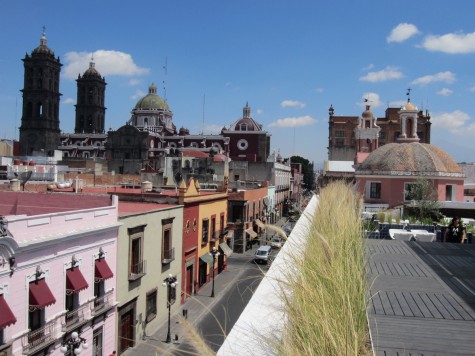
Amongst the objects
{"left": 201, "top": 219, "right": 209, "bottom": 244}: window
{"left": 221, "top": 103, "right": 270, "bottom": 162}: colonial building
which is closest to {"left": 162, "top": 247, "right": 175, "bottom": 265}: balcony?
{"left": 201, "top": 219, "right": 209, "bottom": 244}: window

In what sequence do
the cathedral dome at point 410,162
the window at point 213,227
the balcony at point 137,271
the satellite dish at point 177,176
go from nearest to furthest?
1. the balcony at point 137,271
2. the cathedral dome at point 410,162
3. the window at point 213,227
4. the satellite dish at point 177,176

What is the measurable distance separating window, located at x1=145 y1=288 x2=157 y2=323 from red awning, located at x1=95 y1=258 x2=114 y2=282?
3.43 metres

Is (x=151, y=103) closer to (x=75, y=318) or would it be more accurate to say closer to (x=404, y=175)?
(x=404, y=175)

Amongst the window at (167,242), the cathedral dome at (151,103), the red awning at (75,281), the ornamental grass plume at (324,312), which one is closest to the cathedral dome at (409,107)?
the window at (167,242)

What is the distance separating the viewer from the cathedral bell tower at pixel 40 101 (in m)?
64.1

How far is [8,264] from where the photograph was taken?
32.5ft

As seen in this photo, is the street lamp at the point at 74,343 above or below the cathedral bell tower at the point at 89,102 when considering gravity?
below

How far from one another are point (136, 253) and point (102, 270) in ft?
8.17

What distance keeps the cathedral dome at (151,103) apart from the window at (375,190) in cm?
5019

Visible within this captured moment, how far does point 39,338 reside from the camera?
10.9 meters

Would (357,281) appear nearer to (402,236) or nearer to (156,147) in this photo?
(402,236)

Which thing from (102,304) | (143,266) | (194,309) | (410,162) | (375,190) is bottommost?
(194,309)

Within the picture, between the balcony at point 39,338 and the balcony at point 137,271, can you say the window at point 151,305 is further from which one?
the balcony at point 39,338

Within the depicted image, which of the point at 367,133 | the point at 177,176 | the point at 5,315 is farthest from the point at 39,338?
the point at 367,133
